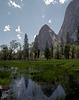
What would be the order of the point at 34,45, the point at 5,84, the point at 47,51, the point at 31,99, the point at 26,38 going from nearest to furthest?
the point at 31,99, the point at 5,84, the point at 47,51, the point at 34,45, the point at 26,38

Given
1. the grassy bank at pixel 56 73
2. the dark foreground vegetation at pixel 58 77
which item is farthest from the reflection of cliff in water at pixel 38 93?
the grassy bank at pixel 56 73

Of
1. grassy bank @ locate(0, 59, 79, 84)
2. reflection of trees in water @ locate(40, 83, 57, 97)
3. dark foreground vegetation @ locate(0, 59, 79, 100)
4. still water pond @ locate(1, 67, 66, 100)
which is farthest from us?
grassy bank @ locate(0, 59, 79, 84)

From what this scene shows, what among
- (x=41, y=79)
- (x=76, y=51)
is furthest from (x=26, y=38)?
(x=41, y=79)

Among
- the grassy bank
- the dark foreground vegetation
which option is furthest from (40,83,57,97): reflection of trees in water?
the grassy bank

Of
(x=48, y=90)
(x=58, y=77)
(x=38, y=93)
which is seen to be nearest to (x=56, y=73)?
A: (x=58, y=77)

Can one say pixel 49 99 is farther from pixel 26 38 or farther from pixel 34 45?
pixel 26 38

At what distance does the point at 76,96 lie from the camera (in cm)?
795

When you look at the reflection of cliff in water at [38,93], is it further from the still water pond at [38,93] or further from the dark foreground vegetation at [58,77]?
the dark foreground vegetation at [58,77]

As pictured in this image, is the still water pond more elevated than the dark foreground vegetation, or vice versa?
the dark foreground vegetation

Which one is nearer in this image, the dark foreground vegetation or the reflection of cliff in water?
the reflection of cliff in water

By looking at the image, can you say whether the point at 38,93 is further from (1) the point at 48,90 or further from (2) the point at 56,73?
(2) the point at 56,73

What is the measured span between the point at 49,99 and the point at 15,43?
88.1m

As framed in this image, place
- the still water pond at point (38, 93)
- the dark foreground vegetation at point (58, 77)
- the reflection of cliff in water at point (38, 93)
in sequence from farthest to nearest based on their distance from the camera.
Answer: the dark foreground vegetation at point (58, 77), the reflection of cliff in water at point (38, 93), the still water pond at point (38, 93)

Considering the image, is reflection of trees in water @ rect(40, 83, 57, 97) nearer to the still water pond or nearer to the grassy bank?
the still water pond
